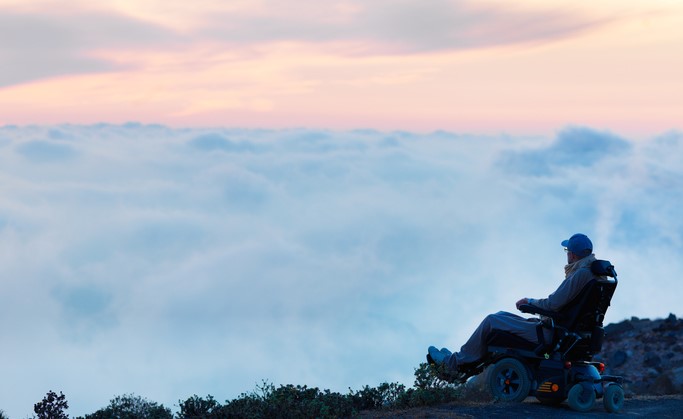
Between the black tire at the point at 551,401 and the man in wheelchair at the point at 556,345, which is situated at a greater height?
the man in wheelchair at the point at 556,345

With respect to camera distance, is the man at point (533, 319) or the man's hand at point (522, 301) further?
the man's hand at point (522, 301)

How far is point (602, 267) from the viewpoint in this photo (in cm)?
1235

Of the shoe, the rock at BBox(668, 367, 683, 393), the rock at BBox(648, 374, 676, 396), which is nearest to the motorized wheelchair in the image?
the shoe

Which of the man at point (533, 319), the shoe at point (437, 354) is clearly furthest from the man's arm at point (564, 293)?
the shoe at point (437, 354)

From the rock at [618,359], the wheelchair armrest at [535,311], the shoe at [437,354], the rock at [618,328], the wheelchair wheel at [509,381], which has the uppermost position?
the rock at [618,328]

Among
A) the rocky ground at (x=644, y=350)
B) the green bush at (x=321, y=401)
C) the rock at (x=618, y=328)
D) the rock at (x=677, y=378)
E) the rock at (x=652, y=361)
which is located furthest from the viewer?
the rock at (x=618, y=328)

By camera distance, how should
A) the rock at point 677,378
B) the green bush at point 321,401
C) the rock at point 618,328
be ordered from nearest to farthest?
the green bush at point 321,401 → the rock at point 677,378 → the rock at point 618,328

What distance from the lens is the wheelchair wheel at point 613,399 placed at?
12883mm

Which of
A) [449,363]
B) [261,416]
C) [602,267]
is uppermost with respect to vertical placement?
[602,267]

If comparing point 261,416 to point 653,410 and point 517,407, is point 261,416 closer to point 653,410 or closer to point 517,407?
point 517,407

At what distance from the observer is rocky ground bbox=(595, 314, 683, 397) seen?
23.7m

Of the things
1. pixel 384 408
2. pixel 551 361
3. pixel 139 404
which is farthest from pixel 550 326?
pixel 139 404

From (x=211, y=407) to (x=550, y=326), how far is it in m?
4.40

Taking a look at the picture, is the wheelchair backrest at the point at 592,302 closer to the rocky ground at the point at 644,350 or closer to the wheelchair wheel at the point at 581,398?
the wheelchair wheel at the point at 581,398
